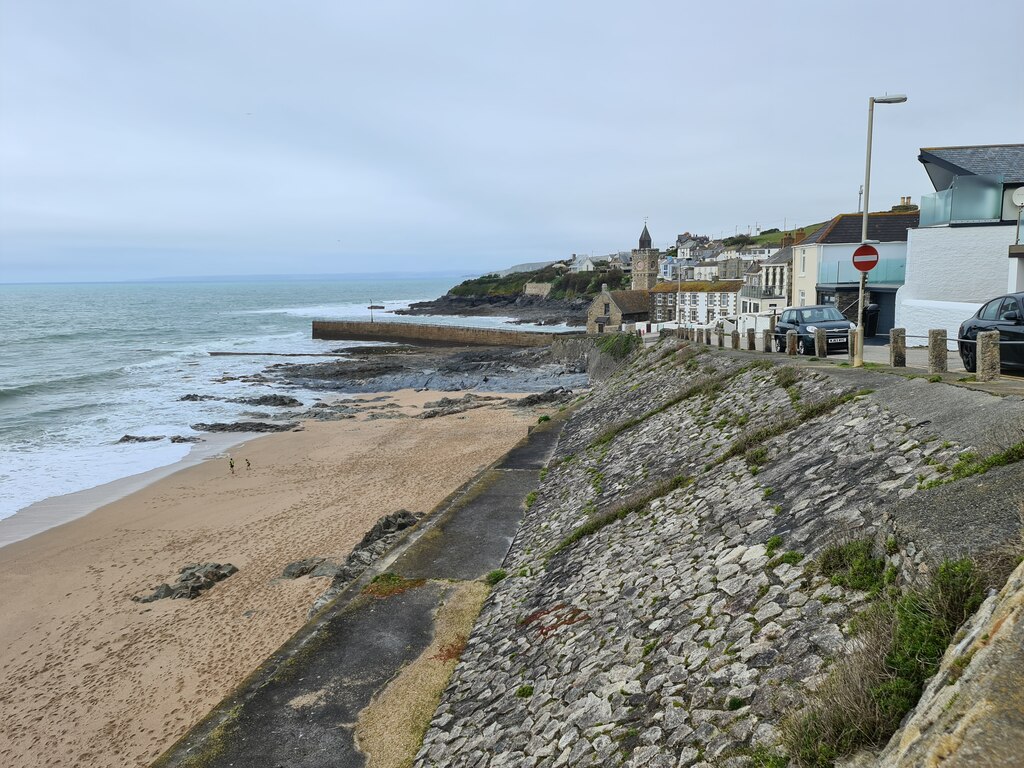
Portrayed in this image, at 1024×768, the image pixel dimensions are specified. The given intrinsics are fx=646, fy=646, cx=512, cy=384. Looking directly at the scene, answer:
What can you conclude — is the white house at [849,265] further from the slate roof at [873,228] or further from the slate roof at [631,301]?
the slate roof at [631,301]

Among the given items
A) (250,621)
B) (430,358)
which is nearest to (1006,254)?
(250,621)

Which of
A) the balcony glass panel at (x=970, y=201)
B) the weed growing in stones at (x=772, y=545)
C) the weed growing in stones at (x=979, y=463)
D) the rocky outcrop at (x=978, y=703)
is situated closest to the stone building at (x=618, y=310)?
the balcony glass panel at (x=970, y=201)

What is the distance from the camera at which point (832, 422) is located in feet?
32.9

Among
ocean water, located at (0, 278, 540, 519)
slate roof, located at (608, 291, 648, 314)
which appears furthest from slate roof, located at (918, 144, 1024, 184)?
slate roof, located at (608, 291, 648, 314)

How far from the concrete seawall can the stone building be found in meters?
5.95

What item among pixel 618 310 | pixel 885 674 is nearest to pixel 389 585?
pixel 885 674

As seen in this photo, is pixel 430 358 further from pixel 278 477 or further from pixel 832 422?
pixel 832 422

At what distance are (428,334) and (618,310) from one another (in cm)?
2352

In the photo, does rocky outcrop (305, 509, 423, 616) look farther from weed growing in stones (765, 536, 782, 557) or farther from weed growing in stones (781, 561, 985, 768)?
weed growing in stones (781, 561, 985, 768)

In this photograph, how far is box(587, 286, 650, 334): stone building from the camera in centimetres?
6575

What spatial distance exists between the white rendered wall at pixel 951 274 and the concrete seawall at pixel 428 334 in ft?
123

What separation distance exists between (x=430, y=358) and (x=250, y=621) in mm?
45608

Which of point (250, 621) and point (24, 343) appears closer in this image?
point (250, 621)

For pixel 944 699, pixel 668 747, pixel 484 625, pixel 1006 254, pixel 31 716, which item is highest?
pixel 1006 254
